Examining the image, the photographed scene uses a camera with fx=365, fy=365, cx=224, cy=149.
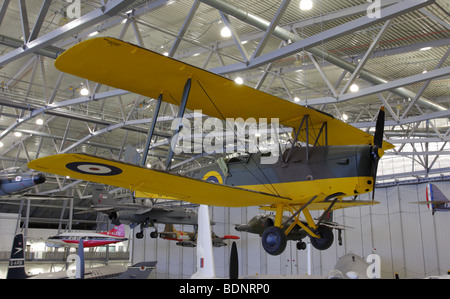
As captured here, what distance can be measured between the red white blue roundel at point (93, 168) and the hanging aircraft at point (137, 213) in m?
14.6

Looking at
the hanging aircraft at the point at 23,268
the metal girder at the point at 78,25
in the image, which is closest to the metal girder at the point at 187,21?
the metal girder at the point at 78,25

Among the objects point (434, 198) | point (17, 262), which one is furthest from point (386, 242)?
point (17, 262)

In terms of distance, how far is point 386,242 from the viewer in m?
21.4

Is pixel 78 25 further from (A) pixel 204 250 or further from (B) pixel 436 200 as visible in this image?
(B) pixel 436 200

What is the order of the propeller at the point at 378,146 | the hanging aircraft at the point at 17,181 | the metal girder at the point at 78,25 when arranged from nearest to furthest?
the propeller at the point at 378,146 → the metal girder at the point at 78,25 → the hanging aircraft at the point at 17,181

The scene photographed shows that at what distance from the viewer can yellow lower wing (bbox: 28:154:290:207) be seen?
4.25 metres

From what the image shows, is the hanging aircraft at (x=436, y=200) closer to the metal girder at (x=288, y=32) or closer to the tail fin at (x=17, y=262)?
the metal girder at (x=288, y=32)

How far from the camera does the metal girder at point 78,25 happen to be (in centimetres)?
632

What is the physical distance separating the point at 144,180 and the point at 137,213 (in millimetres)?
14851

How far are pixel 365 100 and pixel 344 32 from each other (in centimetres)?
1026

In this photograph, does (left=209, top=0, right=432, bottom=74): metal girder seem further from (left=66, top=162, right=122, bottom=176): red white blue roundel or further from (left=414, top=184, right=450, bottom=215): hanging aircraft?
(left=414, top=184, right=450, bottom=215): hanging aircraft

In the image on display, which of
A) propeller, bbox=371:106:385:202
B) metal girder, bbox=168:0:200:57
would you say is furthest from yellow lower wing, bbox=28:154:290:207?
metal girder, bbox=168:0:200:57

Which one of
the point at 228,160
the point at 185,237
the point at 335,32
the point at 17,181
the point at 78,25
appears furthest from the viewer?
the point at 185,237
